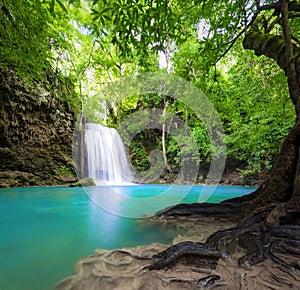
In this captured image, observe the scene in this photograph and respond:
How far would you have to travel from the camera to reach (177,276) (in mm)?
1331

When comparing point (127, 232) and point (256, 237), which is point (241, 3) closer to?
point (256, 237)

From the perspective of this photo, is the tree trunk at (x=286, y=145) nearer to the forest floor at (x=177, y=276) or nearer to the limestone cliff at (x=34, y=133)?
the forest floor at (x=177, y=276)

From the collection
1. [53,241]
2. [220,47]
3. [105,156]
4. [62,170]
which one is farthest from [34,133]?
[220,47]

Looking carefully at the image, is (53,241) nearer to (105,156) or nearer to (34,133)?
(34,133)

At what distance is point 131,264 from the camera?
162 centimetres

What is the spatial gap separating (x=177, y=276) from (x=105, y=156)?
14535 millimetres

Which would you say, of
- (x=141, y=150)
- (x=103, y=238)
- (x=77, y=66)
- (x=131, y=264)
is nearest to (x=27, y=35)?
(x=103, y=238)

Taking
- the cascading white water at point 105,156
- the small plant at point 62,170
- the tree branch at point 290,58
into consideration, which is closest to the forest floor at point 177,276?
the tree branch at point 290,58

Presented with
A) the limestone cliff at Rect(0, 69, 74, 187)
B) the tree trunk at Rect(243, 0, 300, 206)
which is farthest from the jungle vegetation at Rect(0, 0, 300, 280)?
the limestone cliff at Rect(0, 69, 74, 187)

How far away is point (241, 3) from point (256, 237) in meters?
3.41

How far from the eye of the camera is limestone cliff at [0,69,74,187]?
9734mm

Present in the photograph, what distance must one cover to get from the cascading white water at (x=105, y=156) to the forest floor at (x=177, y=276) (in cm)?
1267

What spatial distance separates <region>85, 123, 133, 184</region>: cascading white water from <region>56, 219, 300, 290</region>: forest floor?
1267 cm

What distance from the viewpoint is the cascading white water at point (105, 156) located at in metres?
14.5
